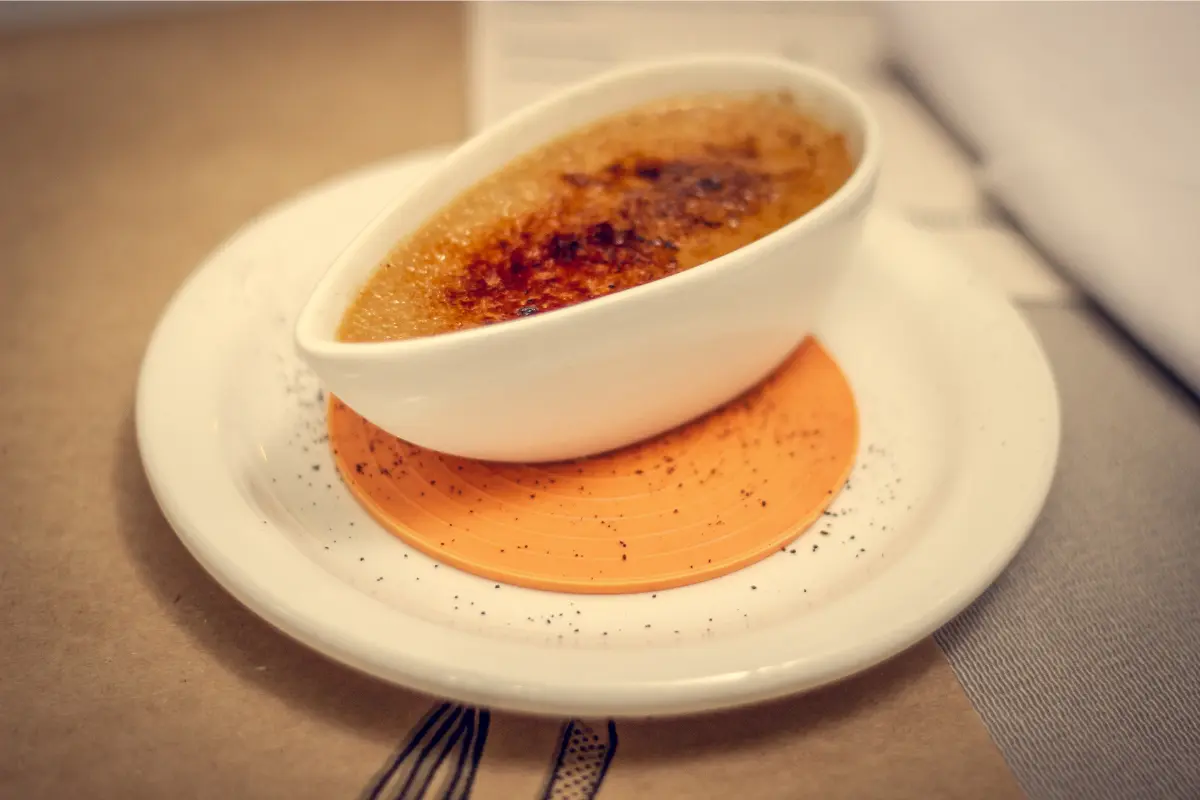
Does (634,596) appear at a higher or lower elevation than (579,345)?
lower

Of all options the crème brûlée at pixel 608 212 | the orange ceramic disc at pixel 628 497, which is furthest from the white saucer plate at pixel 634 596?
the crème brûlée at pixel 608 212

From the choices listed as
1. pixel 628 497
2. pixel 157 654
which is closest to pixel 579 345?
pixel 628 497

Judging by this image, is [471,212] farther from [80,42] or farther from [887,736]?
[80,42]

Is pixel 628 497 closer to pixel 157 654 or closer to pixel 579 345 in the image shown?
pixel 579 345

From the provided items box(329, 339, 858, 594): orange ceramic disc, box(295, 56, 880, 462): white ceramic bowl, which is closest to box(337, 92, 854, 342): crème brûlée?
box(295, 56, 880, 462): white ceramic bowl

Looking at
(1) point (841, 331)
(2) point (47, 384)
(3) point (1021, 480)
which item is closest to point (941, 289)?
(1) point (841, 331)

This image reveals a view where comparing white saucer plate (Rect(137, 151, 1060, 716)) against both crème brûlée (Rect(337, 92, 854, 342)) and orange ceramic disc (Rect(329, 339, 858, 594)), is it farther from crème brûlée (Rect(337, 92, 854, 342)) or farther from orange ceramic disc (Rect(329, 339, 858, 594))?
crème brûlée (Rect(337, 92, 854, 342))
